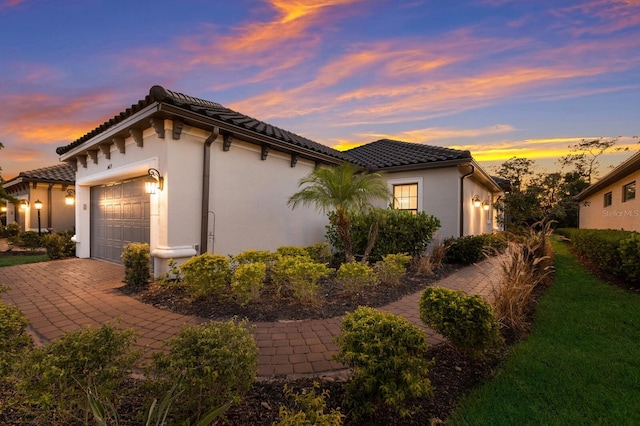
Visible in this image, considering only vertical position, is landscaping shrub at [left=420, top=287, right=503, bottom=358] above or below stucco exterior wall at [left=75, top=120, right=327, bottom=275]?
below

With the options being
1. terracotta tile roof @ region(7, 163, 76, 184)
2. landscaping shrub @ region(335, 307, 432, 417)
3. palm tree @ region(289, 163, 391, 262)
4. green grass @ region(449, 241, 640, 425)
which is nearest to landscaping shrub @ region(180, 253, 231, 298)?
landscaping shrub @ region(335, 307, 432, 417)

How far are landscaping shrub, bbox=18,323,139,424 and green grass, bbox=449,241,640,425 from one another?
2510mm

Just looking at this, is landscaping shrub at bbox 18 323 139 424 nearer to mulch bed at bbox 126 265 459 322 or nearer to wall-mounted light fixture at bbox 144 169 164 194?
mulch bed at bbox 126 265 459 322

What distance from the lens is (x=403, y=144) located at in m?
13.5

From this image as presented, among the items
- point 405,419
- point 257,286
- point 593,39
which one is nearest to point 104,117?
point 257,286

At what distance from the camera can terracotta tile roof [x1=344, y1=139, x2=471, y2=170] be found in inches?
389

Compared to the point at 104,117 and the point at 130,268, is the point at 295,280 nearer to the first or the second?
the point at 130,268

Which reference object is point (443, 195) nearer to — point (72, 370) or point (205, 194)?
point (205, 194)

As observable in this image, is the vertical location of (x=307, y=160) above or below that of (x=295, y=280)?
above

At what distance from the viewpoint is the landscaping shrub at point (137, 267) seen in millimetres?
5676

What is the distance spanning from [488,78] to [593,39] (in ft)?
7.16

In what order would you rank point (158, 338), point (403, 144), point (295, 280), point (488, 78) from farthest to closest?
point (403, 144)
point (488, 78)
point (295, 280)
point (158, 338)

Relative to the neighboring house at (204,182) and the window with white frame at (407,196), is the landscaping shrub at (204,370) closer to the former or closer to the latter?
the neighboring house at (204,182)

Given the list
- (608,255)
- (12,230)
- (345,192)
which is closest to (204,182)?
(345,192)
